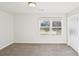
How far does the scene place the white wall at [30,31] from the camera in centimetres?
848

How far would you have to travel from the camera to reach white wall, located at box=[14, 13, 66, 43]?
8.48m

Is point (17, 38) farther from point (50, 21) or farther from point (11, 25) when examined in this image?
point (50, 21)

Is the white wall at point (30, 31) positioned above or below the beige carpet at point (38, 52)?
above

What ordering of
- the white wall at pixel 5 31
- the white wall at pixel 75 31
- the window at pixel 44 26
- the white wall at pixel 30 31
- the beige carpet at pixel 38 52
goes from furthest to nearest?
the window at pixel 44 26 < the white wall at pixel 30 31 < the white wall at pixel 5 31 < the white wall at pixel 75 31 < the beige carpet at pixel 38 52

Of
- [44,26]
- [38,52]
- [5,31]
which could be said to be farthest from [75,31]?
[5,31]

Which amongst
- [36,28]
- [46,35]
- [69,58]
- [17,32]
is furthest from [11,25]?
[69,58]

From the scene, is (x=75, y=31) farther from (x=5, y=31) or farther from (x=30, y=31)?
(x=5, y=31)

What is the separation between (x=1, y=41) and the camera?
257 inches

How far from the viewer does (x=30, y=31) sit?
8.56 meters

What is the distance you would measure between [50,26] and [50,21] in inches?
12.9

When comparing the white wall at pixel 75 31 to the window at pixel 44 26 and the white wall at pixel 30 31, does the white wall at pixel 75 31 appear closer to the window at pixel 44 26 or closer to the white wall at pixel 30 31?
the white wall at pixel 30 31

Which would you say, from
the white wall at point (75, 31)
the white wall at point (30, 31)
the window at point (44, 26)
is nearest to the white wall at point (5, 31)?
the white wall at point (30, 31)

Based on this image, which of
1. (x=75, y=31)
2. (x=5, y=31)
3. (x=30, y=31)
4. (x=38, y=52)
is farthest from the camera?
(x=30, y=31)

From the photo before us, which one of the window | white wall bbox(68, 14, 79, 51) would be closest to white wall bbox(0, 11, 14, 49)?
the window
